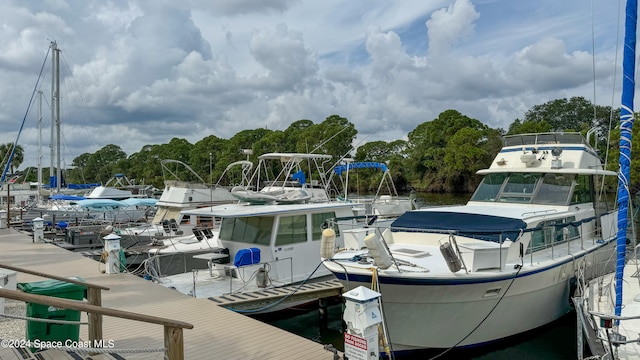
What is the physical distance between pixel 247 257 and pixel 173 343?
595 cm

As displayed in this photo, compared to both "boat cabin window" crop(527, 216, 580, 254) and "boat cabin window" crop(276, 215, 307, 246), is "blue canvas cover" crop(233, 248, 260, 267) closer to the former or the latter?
"boat cabin window" crop(276, 215, 307, 246)

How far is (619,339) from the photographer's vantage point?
598 cm

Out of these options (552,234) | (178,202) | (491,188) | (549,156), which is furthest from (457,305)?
(178,202)

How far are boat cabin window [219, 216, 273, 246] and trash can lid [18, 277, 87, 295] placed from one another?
5645mm

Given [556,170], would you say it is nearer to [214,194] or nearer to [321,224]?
[321,224]

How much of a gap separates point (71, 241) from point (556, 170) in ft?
64.1

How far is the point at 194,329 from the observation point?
7.93 meters

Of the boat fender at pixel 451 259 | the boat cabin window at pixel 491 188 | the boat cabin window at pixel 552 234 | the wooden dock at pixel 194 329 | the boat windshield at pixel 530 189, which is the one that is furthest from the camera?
the boat cabin window at pixel 491 188

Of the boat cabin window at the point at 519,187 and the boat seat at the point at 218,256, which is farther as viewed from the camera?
the boat cabin window at the point at 519,187

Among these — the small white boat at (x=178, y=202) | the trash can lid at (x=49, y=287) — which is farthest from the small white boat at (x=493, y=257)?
the small white boat at (x=178, y=202)

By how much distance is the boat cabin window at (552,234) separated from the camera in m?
10.3

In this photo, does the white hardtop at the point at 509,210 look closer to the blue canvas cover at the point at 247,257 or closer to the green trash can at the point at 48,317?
the blue canvas cover at the point at 247,257

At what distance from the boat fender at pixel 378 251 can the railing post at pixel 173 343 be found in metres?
3.65

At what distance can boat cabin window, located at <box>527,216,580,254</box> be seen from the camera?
405 inches
